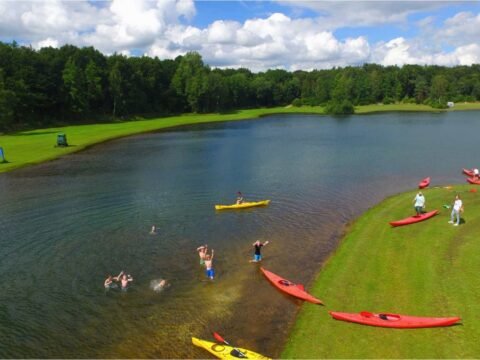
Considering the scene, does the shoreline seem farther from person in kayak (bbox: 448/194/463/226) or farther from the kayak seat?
person in kayak (bbox: 448/194/463/226)

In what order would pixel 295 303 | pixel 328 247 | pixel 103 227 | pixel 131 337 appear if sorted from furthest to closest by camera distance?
pixel 103 227 < pixel 328 247 < pixel 295 303 < pixel 131 337

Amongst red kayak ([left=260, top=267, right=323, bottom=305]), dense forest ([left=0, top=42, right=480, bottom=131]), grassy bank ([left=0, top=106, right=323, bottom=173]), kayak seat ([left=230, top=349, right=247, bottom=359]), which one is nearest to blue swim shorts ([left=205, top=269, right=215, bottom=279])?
red kayak ([left=260, top=267, right=323, bottom=305])

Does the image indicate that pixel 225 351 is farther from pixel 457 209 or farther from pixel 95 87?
pixel 95 87

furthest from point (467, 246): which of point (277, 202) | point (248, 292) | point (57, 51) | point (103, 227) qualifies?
point (57, 51)

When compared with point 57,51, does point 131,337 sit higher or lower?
lower

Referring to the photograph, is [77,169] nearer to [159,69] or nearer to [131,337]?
[131,337]

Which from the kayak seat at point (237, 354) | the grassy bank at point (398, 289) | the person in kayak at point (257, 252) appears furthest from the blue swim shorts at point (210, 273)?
the kayak seat at point (237, 354)
